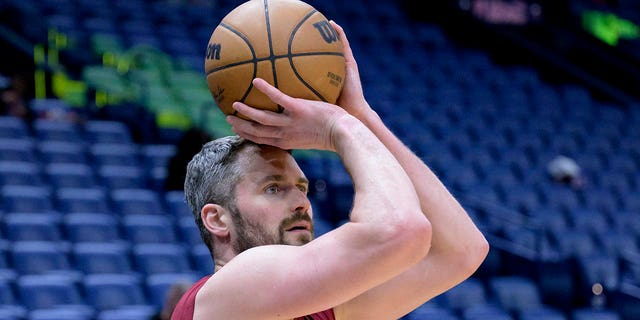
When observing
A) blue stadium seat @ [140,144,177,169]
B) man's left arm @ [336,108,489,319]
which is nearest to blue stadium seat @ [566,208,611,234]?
blue stadium seat @ [140,144,177,169]

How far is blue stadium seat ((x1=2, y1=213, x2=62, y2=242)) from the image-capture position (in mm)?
6609

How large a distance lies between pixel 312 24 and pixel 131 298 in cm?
421

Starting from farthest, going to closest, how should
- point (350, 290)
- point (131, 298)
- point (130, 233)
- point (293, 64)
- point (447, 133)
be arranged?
point (447, 133), point (130, 233), point (131, 298), point (293, 64), point (350, 290)

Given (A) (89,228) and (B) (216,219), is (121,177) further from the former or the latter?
(B) (216,219)

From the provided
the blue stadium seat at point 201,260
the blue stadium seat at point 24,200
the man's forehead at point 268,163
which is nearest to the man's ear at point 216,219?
the man's forehead at point 268,163

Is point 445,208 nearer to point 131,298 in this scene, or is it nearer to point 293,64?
point 293,64

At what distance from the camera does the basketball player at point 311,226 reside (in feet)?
6.64

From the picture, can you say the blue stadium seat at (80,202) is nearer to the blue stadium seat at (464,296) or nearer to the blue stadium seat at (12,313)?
the blue stadium seat at (12,313)

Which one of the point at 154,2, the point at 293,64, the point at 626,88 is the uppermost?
the point at 293,64

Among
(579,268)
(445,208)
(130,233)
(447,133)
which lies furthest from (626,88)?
(445,208)

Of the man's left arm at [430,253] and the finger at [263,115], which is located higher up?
the finger at [263,115]

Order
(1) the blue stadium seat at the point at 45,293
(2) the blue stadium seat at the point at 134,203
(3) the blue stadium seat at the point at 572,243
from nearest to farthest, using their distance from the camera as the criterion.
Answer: (1) the blue stadium seat at the point at 45,293 < (2) the blue stadium seat at the point at 134,203 < (3) the blue stadium seat at the point at 572,243

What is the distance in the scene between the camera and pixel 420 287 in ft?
8.11

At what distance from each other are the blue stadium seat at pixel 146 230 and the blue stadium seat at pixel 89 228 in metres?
0.09
